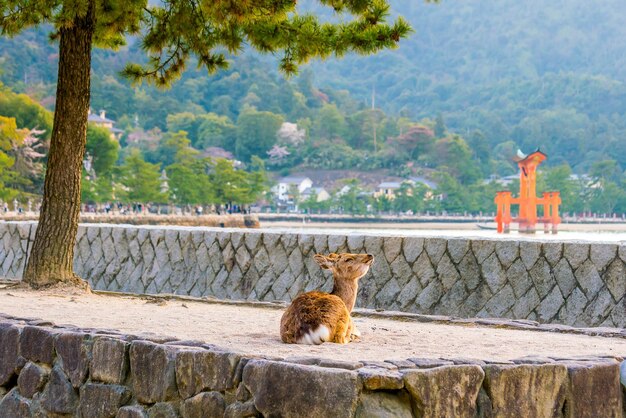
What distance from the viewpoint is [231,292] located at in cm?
1152

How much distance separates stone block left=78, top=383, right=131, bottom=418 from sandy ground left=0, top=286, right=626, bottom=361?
582mm

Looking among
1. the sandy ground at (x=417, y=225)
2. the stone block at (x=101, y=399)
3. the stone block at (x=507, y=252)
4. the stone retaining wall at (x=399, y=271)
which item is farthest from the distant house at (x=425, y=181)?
the stone block at (x=101, y=399)

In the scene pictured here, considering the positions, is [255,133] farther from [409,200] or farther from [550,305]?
[550,305]

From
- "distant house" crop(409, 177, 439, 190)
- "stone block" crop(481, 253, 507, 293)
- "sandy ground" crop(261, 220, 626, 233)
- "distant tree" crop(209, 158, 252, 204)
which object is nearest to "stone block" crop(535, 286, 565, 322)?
"stone block" crop(481, 253, 507, 293)

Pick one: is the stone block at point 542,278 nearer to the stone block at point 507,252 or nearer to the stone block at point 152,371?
the stone block at point 507,252

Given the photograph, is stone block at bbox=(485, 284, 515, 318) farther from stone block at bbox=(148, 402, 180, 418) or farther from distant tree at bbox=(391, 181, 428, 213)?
distant tree at bbox=(391, 181, 428, 213)

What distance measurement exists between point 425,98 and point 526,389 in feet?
457

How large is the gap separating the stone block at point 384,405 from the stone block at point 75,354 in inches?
78.1

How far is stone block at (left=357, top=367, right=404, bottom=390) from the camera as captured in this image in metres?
4.68

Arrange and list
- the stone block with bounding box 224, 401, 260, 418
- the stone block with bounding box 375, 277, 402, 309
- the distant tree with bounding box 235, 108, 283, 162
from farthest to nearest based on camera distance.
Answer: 1. the distant tree with bounding box 235, 108, 283, 162
2. the stone block with bounding box 375, 277, 402, 309
3. the stone block with bounding box 224, 401, 260, 418

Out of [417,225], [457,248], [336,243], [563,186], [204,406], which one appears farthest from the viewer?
[563,186]

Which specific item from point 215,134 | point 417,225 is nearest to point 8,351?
point 417,225

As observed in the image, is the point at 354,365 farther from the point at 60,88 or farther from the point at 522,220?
the point at 522,220

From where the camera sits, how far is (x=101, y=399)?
584 centimetres
